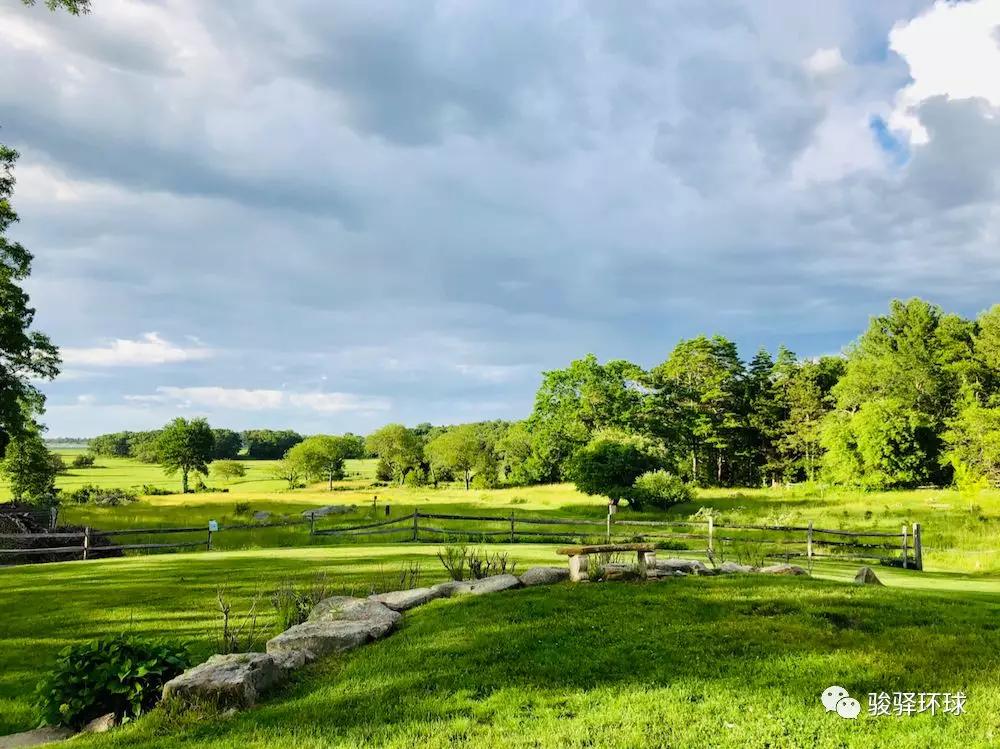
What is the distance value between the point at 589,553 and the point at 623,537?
1275 cm

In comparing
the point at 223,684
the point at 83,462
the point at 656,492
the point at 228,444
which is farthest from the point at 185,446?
the point at 223,684

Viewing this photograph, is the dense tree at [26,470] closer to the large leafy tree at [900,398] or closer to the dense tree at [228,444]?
the large leafy tree at [900,398]

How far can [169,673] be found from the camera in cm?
655

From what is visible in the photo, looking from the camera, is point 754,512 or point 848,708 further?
point 754,512

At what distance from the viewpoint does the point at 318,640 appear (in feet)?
23.9

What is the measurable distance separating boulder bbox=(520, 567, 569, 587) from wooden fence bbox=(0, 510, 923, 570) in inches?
360

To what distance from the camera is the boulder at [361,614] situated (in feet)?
25.8

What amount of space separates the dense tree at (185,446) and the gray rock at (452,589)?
63588mm

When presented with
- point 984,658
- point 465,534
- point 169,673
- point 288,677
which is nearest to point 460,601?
point 288,677

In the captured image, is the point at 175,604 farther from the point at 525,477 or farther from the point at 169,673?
the point at 525,477

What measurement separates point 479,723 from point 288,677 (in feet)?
8.35

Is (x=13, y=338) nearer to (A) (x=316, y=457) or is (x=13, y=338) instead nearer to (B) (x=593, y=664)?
(B) (x=593, y=664)

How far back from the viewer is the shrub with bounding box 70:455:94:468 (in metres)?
85.8

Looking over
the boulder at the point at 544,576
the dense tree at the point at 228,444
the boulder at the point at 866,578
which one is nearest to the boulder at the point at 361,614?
the boulder at the point at 544,576
